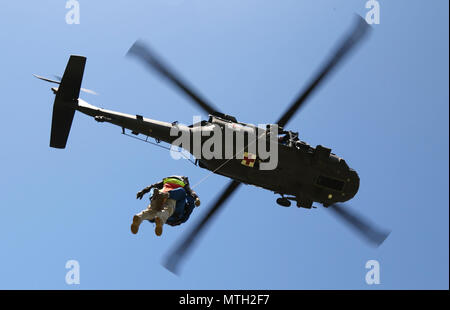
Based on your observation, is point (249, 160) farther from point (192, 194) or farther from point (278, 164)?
point (192, 194)

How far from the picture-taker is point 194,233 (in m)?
13.5

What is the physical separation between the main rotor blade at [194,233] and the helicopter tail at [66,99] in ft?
18.4

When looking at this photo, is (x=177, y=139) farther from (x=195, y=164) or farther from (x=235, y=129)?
(x=235, y=129)

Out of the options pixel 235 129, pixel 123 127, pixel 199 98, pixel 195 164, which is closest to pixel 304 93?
pixel 235 129

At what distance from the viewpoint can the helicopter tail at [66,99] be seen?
1388 centimetres

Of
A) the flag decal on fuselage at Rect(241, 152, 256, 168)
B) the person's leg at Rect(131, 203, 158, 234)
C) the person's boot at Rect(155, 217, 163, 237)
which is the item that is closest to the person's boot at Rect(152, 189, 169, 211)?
the person's leg at Rect(131, 203, 158, 234)

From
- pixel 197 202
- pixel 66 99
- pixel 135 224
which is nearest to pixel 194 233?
pixel 197 202

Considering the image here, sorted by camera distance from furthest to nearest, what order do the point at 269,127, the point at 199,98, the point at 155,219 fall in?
the point at 269,127 → the point at 199,98 → the point at 155,219

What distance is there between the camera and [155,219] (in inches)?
452

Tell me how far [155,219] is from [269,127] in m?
4.88

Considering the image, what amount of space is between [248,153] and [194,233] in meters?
3.14

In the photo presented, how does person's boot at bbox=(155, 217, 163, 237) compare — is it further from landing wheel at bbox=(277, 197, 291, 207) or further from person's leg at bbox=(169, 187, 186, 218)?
Result: landing wheel at bbox=(277, 197, 291, 207)

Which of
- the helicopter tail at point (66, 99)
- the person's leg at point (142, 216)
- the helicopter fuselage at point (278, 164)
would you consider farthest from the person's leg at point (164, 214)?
the helicopter tail at point (66, 99)

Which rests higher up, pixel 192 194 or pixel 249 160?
pixel 249 160
